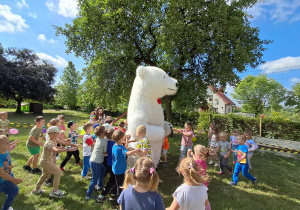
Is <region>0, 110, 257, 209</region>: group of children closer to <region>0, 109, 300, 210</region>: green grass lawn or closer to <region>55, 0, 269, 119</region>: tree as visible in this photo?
<region>0, 109, 300, 210</region>: green grass lawn

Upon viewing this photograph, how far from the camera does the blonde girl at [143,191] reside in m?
1.62

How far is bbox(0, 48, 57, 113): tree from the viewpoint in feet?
62.6

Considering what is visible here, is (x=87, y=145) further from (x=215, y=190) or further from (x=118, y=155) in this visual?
(x=215, y=190)

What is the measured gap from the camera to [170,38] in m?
6.50

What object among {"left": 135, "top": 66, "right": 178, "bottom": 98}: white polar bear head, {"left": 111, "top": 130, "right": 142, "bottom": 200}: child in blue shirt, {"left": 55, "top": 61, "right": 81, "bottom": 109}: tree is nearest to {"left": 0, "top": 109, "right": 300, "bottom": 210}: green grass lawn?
{"left": 111, "top": 130, "right": 142, "bottom": 200}: child in blue shirt

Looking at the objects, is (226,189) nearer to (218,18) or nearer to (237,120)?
(218,18)

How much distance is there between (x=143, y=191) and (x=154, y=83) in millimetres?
2685

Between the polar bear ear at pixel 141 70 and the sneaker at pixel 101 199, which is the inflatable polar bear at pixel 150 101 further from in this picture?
the sneaker at pixel 101 199

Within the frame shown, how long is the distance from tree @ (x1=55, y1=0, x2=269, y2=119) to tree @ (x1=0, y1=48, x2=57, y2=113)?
1566cm

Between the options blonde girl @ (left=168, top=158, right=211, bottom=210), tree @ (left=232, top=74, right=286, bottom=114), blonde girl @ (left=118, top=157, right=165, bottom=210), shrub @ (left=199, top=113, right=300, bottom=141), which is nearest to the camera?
blonde girl @ (left=118, top=157, right=165, bottom=210)

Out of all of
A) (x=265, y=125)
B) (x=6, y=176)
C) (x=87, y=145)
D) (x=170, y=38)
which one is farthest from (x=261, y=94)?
(x=6, y=176)

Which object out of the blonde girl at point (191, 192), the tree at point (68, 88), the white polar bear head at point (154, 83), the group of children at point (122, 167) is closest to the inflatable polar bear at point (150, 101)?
the white polar bear head at point (154, 83)

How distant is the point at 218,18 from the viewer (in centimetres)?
655

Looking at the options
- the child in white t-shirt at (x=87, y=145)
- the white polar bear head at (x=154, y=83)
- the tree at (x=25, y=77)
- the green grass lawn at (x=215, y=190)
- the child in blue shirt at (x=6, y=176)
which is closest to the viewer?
the child in blue shirt at (x=6, y=176)
